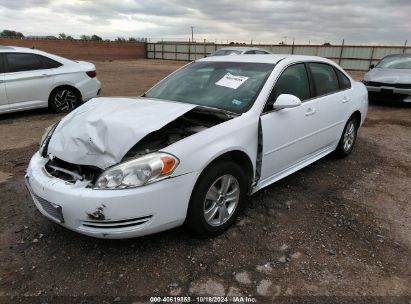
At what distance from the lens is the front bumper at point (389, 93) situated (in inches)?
358

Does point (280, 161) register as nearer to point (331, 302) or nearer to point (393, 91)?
point (331, 302)

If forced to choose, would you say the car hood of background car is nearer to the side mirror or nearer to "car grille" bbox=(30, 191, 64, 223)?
the side mirror

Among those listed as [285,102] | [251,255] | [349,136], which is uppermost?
[285,102]

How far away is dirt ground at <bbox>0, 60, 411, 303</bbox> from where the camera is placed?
2545 millimetres

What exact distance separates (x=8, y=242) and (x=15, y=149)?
9.54ft

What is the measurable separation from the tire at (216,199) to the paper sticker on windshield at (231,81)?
981mm

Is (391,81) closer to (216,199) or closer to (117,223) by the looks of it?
(216,199)

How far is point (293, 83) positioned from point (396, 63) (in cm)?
801

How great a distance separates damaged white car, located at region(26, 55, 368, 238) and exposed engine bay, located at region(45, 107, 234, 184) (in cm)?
1

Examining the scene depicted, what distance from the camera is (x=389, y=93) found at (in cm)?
931

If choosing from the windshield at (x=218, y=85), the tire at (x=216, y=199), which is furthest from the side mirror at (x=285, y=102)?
the tire at (x=216, y=199)

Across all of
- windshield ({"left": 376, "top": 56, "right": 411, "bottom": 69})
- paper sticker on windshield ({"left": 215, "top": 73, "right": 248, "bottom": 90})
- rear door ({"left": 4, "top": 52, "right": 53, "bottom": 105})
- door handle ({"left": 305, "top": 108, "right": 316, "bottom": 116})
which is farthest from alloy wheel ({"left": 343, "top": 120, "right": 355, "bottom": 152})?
rear door ({"left": 4, "top": 52, "right": 53, "bottom": 105})

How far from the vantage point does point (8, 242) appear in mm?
3078

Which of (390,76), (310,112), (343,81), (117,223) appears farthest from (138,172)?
(390,76)
